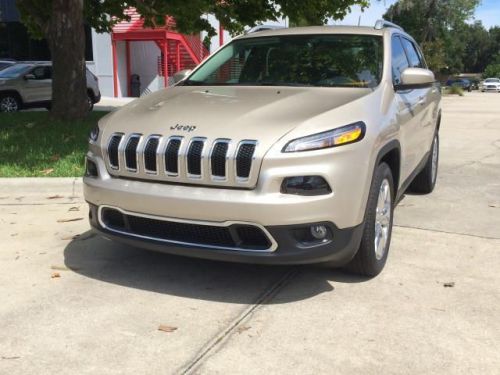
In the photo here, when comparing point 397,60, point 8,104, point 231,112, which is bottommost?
point 8,104

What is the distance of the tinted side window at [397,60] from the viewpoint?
4688 millimetres

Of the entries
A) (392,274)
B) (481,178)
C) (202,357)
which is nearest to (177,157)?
(202,357)

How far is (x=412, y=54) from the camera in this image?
234 inches

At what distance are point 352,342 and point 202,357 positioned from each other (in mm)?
811

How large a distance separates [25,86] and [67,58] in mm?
7532

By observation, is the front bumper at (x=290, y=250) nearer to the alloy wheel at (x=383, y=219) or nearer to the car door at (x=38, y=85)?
the alloy wheel at (x=383, y=219)

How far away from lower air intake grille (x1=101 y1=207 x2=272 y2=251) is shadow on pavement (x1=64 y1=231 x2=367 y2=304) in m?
0.39

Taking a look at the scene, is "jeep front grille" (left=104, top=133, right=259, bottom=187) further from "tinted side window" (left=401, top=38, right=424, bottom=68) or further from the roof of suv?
"tinted side window" (left=401, top=38, right=424, bottom=68)

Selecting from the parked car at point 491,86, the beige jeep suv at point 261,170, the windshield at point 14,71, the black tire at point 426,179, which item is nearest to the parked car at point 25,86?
the windshield at point 14,71

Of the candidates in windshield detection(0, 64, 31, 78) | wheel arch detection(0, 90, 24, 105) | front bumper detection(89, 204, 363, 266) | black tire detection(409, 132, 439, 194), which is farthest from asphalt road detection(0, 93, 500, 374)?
windshield detection(0, 64, 31, 78)

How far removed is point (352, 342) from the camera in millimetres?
3191

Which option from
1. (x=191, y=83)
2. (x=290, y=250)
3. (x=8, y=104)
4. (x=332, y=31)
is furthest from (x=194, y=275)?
(x=8, y=104)

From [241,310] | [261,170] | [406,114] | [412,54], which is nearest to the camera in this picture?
[261,170]

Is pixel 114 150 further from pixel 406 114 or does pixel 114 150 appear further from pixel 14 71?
pixel 14 71
